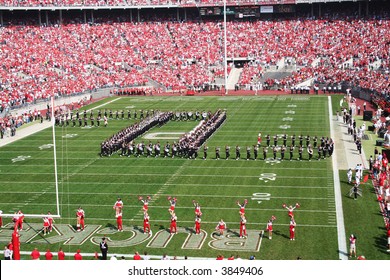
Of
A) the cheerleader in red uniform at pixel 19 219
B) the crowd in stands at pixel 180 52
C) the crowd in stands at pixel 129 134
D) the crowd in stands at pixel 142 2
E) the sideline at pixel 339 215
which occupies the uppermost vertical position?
the crowd in stands at pixel 142 2

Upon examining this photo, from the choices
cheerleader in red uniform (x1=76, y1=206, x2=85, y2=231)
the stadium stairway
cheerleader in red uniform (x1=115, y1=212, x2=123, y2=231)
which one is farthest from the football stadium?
the stadium stairway

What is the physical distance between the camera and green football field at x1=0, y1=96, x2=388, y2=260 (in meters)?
17.7

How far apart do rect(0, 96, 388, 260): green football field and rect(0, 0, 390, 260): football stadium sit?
10 cm

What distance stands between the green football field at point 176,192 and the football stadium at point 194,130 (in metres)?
0.10

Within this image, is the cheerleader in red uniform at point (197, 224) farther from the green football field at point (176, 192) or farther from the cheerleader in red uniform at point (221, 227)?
the cheerleader in red uniform at point (221, 227)

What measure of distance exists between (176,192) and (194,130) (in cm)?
960

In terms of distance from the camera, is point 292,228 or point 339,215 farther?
point 339,215

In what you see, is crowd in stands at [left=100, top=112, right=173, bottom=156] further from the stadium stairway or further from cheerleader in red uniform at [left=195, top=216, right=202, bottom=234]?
the stadium stairway

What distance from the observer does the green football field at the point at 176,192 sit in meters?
17.7

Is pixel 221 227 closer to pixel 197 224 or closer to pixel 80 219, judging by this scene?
pixel 197 224

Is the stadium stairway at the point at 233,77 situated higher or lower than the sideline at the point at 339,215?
higher

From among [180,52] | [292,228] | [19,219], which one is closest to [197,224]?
[292,228]

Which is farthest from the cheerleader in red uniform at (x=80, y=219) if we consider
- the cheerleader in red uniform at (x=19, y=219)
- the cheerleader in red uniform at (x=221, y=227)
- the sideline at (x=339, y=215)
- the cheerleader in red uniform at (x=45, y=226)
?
the sideline at (x=339, y=215)

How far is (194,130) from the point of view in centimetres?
3194
